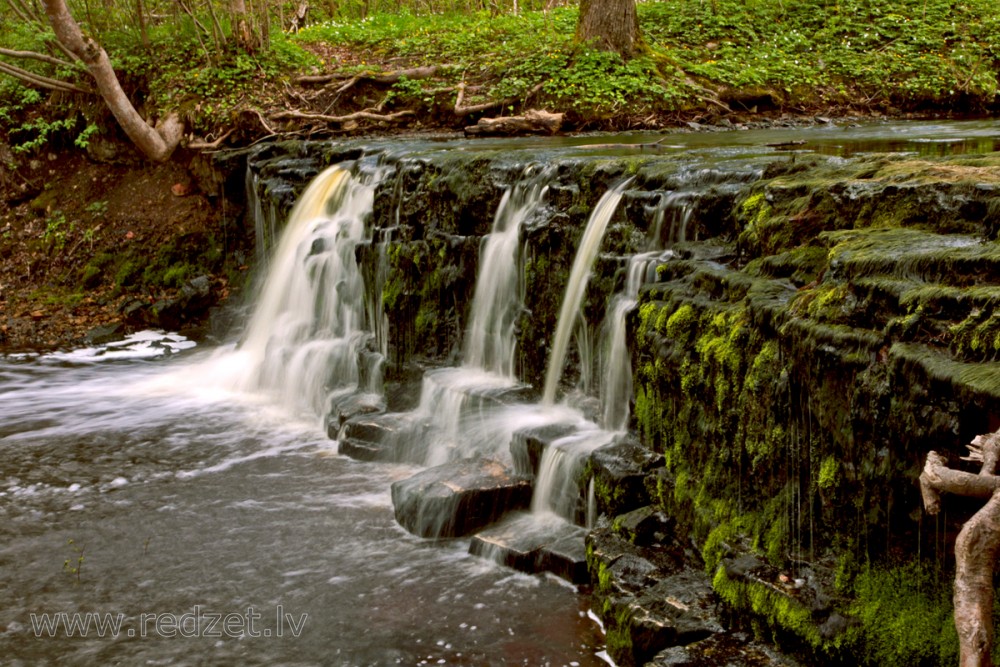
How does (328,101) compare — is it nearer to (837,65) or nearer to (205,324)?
(205,324)

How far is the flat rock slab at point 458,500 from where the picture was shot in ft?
22.0

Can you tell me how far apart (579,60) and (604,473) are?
10.5m

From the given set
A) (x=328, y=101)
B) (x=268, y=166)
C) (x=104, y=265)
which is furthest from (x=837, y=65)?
(x=104, y=265)

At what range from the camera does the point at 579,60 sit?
15336 mm

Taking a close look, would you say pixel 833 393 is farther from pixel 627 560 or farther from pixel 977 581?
pixel 627 560

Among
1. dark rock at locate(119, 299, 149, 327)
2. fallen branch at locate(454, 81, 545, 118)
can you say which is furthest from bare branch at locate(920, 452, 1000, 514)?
fallen branch at locate(454, 81, 545, 118)

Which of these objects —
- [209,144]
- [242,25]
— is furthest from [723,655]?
[242,25]

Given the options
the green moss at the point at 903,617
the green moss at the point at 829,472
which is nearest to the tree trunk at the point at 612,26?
the green moss at the point at 829,472

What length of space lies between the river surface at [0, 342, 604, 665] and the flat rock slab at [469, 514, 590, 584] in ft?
0.31

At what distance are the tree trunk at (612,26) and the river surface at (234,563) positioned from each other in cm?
911

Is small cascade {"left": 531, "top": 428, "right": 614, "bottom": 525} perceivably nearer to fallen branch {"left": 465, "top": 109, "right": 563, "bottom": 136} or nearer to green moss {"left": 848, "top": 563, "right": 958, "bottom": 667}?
green moss {"left": 848, "top": 563, "right": 958, "bottom": 667}

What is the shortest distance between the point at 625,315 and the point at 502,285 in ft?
7.21

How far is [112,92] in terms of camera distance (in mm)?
13148

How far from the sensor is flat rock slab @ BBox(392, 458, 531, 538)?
6719 mm
